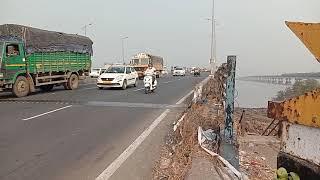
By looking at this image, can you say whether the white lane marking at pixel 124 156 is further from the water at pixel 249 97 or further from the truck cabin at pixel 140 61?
the truck cabin at pixel 140 61

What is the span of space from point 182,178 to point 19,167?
2825 mm

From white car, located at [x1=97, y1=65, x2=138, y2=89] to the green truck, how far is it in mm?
1532

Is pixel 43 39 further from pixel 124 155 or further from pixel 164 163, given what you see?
pixel 164 163

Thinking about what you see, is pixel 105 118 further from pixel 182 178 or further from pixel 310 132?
pixel 310 132

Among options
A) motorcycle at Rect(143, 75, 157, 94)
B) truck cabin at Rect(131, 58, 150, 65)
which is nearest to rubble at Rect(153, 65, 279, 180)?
motorcycle at Rect(143, 75, 157, 94)

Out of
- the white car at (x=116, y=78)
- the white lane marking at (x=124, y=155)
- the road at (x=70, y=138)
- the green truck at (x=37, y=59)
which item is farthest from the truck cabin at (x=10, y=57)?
the white lane marking at (x=124, y=155)

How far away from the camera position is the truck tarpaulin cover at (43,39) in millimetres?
22781

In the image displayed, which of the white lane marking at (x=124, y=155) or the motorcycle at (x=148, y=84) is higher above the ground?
the motorcycle at (x=148, y=84)

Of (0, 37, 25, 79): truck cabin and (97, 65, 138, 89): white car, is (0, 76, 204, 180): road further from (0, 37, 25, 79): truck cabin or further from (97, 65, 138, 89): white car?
(97, 65, 138, 89): white car

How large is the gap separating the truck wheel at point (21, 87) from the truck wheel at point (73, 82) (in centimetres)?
496

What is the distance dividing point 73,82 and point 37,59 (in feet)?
15.9

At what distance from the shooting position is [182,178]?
6.35 m

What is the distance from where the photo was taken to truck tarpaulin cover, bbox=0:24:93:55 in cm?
2278

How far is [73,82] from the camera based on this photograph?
28.1 m
